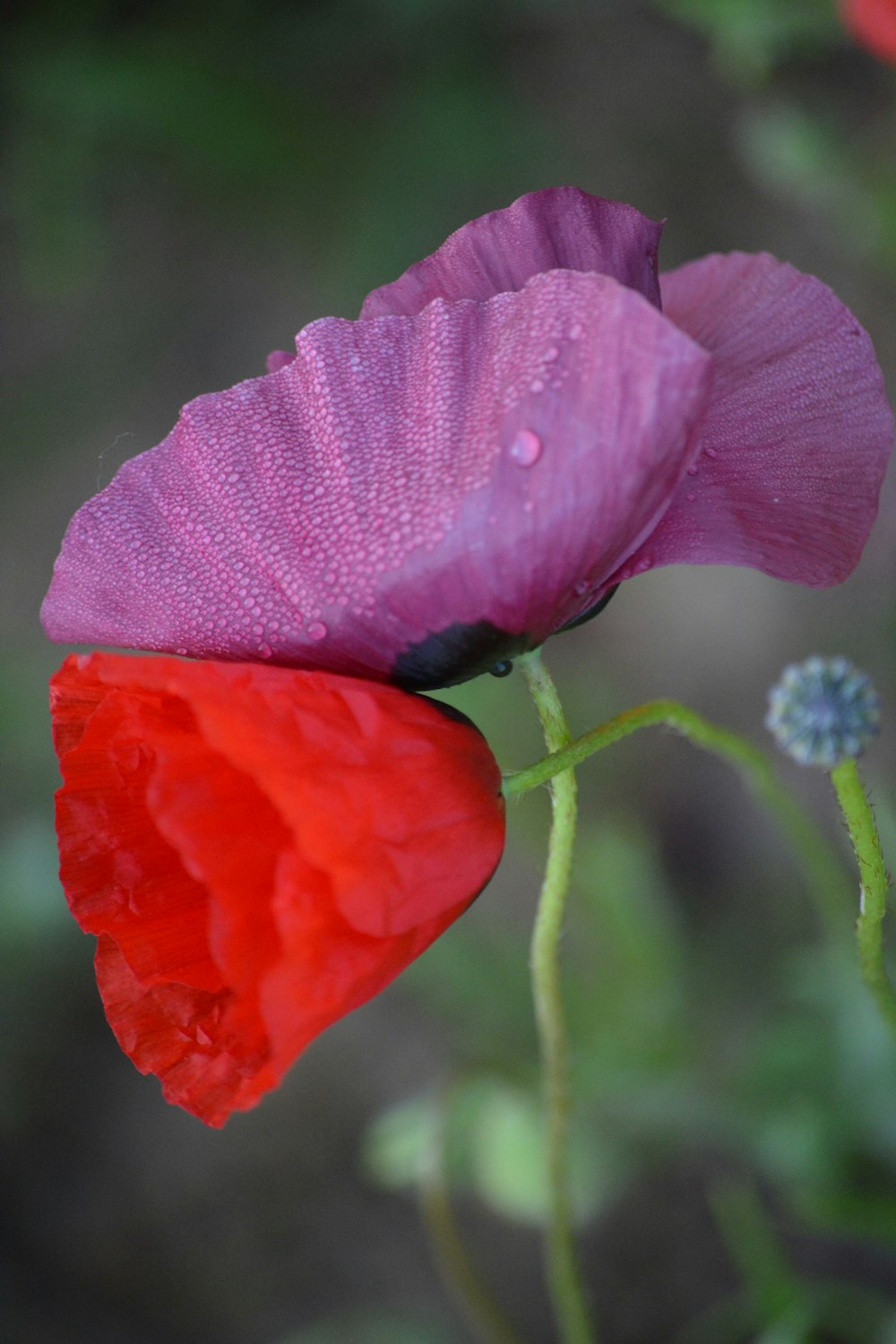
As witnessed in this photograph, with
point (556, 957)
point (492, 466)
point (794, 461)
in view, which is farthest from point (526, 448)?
point (556, 957)

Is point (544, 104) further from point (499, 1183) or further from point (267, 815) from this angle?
point (267, 815)

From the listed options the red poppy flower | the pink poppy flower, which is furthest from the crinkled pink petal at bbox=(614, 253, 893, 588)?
the red poppy flower

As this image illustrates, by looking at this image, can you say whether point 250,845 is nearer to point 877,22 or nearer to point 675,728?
point 675,728

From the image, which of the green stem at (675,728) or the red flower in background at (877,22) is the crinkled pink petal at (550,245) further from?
the red flower in background at (877,22)

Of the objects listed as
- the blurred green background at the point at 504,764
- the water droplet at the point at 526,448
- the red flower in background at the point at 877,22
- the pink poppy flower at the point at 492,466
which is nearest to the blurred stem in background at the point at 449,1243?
the blurred green background at the point at 504,764

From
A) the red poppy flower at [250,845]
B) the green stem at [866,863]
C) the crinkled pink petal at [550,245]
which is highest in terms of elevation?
the crinkled pink petal at [550,245]

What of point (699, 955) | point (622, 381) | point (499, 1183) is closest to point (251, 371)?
point (699, 955)

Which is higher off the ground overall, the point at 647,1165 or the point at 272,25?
the point at 272,25
